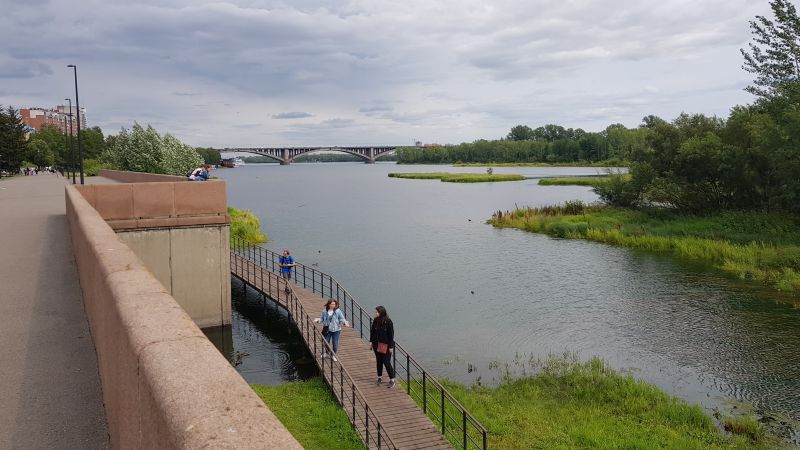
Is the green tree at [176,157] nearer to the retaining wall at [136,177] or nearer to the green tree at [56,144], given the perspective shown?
the retaining wall at [136,177]

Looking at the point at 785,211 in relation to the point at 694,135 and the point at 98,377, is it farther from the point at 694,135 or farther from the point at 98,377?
the point at 98,377

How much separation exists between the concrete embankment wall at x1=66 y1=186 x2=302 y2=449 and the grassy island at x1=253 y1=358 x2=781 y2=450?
8.65 metres

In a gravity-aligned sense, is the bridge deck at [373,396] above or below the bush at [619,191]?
below

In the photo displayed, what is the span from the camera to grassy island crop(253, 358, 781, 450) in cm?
1344

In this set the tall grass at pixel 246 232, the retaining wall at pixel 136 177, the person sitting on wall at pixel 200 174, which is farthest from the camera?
the tall grass at pixel 246 232

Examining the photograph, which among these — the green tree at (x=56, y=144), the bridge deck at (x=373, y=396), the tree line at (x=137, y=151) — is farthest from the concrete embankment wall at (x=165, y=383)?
the green tree at (x=56, y=144)

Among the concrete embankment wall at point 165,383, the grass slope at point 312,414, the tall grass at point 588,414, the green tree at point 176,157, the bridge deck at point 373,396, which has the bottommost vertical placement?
the tall grass at point 588,414

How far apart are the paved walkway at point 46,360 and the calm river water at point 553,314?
9121 mm

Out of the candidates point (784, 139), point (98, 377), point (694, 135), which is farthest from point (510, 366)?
point (694, 135)

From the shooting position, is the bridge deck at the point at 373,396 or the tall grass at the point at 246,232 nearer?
the bridge deck at the point at 373,396

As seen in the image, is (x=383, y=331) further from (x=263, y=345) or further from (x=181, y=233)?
(x=181, y=233)

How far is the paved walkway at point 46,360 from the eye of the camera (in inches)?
188

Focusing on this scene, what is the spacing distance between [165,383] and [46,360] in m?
4.26

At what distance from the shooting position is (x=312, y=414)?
1450 centimetres
